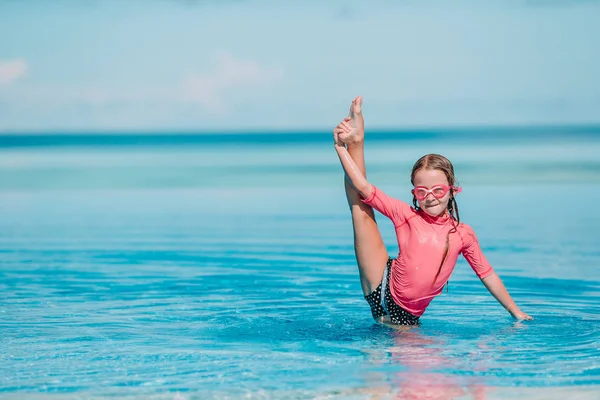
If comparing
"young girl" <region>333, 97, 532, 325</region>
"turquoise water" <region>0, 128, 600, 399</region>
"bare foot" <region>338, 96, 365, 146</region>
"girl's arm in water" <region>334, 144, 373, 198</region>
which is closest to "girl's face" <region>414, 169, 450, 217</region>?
"young girl" <region>333, 97, 532, 325</region>

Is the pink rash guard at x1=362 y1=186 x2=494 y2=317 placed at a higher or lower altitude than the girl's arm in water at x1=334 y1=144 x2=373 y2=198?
lower

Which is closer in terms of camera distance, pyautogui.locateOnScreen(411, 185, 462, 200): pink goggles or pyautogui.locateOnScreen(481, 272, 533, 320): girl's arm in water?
pyautogui.locateOnScreen(411, 185, 462, 200): pink goggles

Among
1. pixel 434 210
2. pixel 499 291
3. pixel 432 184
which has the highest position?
pixel 432 184

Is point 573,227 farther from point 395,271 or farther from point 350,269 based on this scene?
point 395,271

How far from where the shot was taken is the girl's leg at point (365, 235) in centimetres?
511

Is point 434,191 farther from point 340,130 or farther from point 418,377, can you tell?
point 418,377

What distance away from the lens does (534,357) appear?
443 cm

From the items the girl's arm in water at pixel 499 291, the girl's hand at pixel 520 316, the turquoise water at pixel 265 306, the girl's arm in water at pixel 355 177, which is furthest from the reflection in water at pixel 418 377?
the girl's arm in water at pixel 355 177

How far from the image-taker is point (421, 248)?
16.5 ft

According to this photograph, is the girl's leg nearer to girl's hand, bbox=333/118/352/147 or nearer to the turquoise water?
girl's hand, bbox=333/118/352/147

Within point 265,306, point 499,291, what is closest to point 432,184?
point 499,291

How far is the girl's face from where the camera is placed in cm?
489

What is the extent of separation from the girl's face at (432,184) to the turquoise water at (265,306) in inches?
25.8

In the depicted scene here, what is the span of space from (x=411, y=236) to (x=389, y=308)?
0.43 meters
